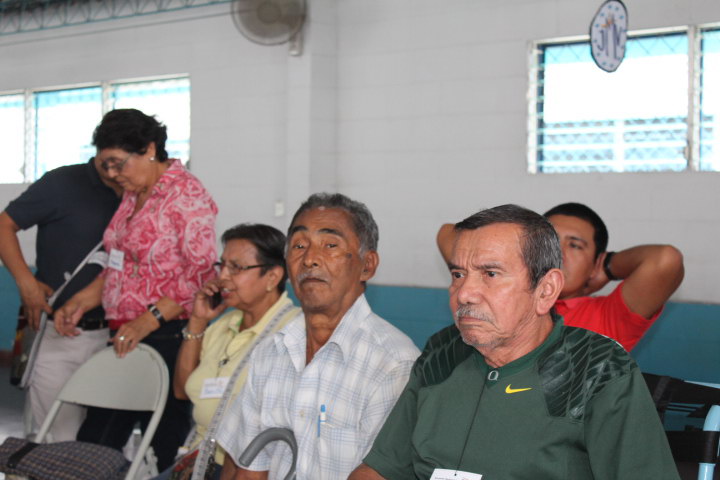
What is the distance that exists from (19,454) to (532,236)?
1657mm

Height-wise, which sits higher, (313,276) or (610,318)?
(313,276)

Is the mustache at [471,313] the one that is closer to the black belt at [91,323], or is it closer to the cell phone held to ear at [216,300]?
the cell phone held to ear at [216,300]

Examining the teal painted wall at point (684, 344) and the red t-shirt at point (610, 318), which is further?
the teal painted wall at point (684, 344)

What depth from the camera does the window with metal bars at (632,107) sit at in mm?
4109

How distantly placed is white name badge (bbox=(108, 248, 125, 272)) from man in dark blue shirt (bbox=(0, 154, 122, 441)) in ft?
0.65

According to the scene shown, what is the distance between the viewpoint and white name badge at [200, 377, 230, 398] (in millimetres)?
2250

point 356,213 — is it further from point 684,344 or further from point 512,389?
point 684,344

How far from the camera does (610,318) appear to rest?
2.15 meters

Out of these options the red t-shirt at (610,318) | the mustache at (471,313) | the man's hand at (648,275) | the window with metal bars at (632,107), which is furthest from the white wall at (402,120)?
the mustache at (471,313)

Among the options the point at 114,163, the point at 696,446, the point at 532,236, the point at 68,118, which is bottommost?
the point at 696,446

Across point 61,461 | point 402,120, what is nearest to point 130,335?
point 61,461

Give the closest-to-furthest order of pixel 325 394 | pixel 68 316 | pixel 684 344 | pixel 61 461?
pixel 325 394 < pixel 61 461 < pixel 68 316 < pixel 684 344

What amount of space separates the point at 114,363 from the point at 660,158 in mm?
3171

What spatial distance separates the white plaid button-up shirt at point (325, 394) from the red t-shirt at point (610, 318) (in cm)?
65
